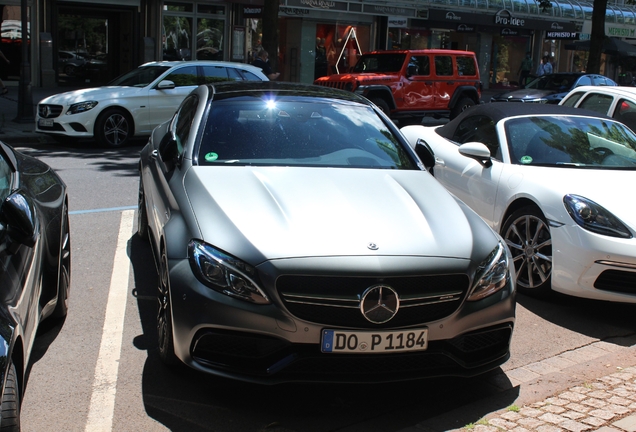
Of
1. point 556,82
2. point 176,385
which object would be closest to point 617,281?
point 176,385

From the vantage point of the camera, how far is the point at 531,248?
19.4 ft

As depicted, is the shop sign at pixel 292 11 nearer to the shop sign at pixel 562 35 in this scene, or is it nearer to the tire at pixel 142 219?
the shop sign at pixel 562 35

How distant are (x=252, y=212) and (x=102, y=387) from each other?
122 centimetres

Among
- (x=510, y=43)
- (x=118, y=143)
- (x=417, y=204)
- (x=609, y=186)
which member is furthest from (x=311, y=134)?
(x=510, y=43)

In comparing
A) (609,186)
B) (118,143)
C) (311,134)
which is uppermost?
(311,134)

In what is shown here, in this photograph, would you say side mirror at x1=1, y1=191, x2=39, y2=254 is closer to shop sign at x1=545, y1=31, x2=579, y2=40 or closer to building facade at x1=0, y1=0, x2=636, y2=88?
building facade at x1=0, y1=0, x2=636, y2=88

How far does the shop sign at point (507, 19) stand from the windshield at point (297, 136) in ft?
103

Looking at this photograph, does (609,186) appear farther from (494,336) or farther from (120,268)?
(120,268)

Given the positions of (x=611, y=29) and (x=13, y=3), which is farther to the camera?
(x=611, y=29)

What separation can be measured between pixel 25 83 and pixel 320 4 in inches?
646

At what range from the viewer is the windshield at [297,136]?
492cm

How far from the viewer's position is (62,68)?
24438 millimetres

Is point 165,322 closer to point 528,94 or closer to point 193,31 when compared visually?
point 528,94

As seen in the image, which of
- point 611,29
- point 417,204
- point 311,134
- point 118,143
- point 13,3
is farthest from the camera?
point 611,29
